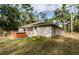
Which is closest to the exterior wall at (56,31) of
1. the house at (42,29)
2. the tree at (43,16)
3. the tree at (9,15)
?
the house at (42,29)

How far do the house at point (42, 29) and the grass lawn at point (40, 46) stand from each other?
0.06 metres

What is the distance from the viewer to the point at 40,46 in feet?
10.5

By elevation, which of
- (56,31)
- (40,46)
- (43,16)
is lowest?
(40,46)

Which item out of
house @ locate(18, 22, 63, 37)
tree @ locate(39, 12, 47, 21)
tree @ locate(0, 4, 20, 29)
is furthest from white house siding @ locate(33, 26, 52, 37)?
tree @ locate(0, 4, 20, 29)

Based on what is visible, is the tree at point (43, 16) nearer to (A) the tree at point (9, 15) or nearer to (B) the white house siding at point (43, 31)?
(B) the white house siding at point (43, 31)

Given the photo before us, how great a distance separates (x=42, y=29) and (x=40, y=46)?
0.21 meters

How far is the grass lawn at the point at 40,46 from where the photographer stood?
318 cm

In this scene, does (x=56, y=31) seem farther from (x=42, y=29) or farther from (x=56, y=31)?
(x=42, y=29)

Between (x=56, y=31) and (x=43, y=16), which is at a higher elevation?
(x=43, y=16)

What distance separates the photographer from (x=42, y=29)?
10.5 ft

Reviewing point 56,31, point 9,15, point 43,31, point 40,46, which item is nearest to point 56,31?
point 56,31

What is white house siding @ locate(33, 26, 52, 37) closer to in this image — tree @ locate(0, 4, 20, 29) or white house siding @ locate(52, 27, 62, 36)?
white house siding @ locate(52, 27, 62, 36)
